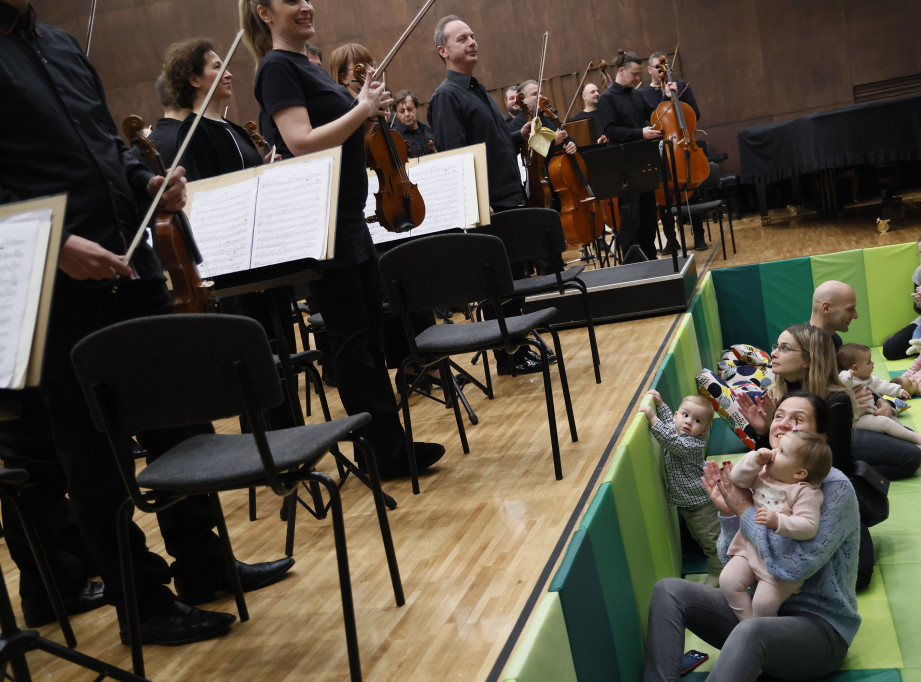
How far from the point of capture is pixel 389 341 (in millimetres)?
4309

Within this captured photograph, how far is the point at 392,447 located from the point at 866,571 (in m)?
1.58

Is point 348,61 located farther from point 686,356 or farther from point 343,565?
point 343,565

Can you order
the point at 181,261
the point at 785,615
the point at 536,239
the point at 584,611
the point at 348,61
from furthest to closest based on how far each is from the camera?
1. the point at 348,61
2. the point at 536,239
3. the point at 785,615
4. the point at 181,261
5. the point at 584,611

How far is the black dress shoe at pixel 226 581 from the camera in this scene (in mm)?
2225

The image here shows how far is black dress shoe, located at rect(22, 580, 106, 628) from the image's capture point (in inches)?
90.5

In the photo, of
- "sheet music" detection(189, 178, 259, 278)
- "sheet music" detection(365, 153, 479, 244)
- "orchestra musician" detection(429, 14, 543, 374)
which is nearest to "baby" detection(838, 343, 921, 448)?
"orchestra musician" detection(429, 14, 543, 374)

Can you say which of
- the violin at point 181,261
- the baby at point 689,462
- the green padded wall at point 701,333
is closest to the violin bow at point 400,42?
the violin at point 181,261

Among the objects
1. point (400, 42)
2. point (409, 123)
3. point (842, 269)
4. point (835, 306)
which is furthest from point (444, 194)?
point (409, 123)

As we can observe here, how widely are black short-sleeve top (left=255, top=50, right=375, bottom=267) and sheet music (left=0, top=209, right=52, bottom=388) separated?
1.23 metres

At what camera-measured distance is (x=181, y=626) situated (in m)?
2.05

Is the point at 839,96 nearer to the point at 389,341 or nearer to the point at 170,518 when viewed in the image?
the point at 389,341

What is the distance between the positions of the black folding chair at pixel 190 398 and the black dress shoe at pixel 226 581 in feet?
1.42

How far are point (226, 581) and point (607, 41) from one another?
348 inches

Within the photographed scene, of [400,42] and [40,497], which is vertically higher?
[400,42]
